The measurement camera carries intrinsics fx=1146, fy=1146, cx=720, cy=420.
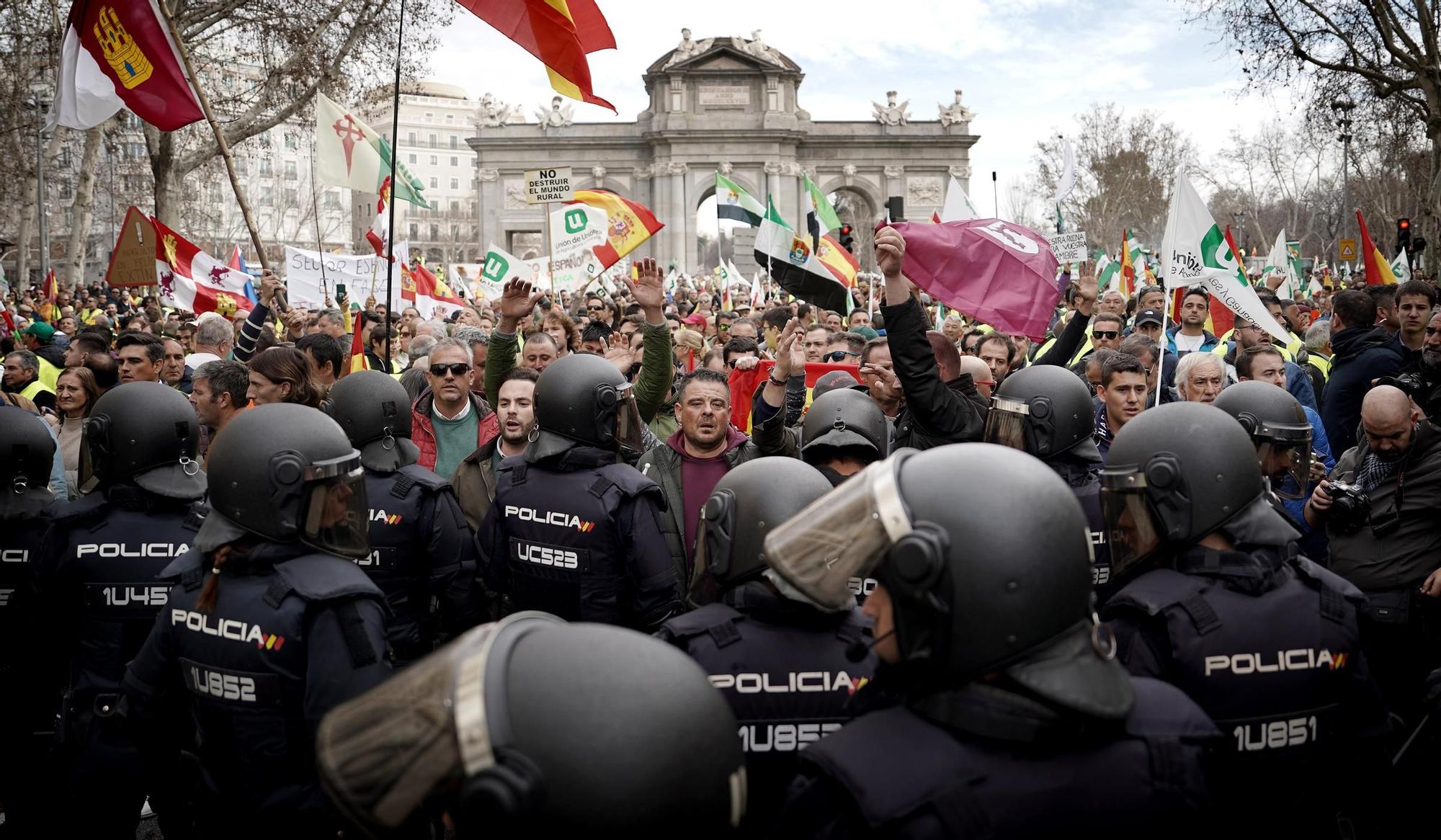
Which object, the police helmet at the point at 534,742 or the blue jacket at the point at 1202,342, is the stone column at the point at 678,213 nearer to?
the blue jacket at the point at 1202,342

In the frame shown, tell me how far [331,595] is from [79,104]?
23.5 ft

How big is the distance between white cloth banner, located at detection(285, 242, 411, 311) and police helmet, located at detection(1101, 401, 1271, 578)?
9883 mm

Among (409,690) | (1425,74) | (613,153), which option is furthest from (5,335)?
(613,153)

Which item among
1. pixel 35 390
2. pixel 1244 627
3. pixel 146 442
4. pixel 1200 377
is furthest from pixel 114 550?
pixel 1200 377

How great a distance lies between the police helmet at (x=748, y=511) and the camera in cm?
323

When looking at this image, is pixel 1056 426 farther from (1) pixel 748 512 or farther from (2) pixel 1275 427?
(1) pixel 748 512

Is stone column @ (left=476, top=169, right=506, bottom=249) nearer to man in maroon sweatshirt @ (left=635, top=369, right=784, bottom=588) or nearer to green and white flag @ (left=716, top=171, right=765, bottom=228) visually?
green and white flag @ (left=716, top=171, right=765, bottom=228)

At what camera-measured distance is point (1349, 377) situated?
7414 mm

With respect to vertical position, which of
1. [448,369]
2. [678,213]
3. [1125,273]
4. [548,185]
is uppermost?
[678,213]

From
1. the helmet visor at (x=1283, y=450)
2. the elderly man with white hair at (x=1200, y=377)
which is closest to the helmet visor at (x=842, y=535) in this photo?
the helmet visor at (x=1283, y=450)

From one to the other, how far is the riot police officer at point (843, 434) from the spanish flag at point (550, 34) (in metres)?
3.35

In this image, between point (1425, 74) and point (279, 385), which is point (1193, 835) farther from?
point (1425, 74)

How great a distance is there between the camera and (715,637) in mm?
3051

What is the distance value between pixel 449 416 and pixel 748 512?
11.8 feet
